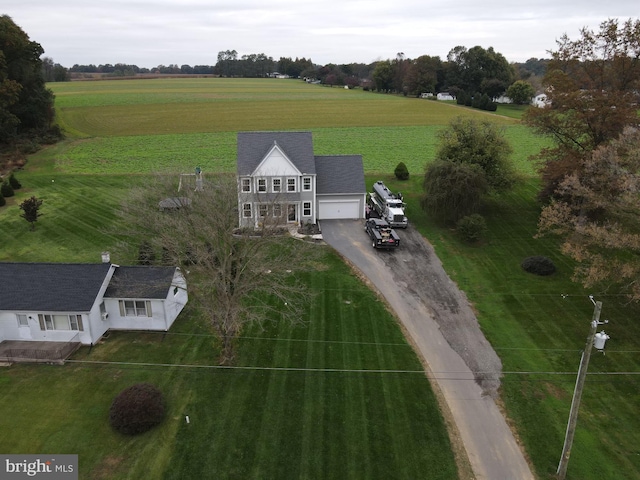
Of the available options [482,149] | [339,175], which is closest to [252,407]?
[339,175]

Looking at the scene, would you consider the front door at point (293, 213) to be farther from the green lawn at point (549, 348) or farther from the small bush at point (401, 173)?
the small bush at point (401, 173)

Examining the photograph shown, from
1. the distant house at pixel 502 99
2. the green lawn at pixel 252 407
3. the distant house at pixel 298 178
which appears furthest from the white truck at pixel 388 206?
the distant house at pixel 502 99

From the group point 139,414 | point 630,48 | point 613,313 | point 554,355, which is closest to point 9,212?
point 139,414

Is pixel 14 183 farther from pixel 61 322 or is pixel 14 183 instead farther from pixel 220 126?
pixel 220 126

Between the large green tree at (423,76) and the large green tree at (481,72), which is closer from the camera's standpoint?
the large green tree at (481,72)

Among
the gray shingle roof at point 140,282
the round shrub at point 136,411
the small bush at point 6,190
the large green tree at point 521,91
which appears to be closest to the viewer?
the round shrub at point 136,411

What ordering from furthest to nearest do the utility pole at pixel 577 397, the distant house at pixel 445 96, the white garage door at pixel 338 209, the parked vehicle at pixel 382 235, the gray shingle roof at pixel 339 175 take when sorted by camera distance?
the distant house at pixel 445 96, the white garage door at pixel 338 209, the gray shingle roof at pixel 339 175, the parked vehicle at pixel 382 235, the utility pole at pixel 577 397

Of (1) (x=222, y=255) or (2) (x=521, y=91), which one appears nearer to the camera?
(1) (x=222, y=255)
